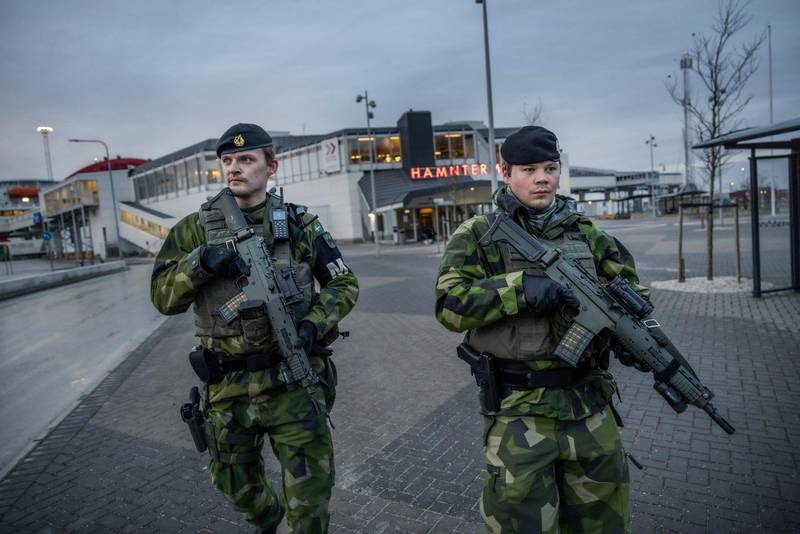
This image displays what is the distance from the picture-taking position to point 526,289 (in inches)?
82.4

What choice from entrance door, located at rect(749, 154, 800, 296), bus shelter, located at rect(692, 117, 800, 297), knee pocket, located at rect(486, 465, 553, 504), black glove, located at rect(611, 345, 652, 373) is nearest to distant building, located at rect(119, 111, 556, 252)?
entrance door, located at rect(749, 154, 800, 296)

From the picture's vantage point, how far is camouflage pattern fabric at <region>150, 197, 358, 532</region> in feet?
7.97

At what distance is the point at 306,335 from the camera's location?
2.41 m

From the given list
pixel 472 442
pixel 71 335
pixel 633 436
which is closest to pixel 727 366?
pixel 633 436

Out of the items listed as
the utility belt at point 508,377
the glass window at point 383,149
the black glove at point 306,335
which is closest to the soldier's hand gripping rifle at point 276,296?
→ the black glove at point 306,335

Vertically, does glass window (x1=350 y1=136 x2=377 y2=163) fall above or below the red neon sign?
above

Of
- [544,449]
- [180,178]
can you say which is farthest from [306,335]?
[180,178]

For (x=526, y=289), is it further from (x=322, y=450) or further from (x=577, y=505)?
(x=322, y=450)

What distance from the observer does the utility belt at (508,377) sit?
2158mm

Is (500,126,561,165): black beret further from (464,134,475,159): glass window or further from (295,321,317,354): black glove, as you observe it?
(464,134,475,159): glass window

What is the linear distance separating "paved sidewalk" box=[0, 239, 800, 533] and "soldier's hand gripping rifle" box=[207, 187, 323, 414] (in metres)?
Result: 1.29

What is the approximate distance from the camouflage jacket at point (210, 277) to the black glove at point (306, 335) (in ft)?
0.12

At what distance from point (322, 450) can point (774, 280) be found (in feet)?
38.7

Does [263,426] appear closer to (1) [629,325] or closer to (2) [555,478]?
(2) [555,478]
